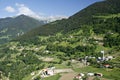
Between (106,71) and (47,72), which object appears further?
(47,72)

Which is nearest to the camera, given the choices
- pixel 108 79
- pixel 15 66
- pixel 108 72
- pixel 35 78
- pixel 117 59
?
pixel 108 79

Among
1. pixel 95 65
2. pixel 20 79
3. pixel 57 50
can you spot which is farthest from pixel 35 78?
pixel 57 50

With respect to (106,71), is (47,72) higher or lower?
lower

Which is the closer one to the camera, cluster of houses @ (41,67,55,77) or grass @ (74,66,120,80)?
grass @ (74,66,120,80)

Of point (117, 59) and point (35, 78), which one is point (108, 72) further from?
point (35, 78)

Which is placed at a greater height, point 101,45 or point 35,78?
point 101,45

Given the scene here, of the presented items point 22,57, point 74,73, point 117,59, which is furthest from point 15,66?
point 117,59

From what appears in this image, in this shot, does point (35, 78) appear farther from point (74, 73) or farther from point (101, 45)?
point (101, 45)

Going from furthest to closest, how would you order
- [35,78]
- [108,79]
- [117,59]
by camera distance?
[117,59]
[35,78]
[108,79]

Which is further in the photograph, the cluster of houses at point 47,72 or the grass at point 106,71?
the cluster of houses at point 47,72

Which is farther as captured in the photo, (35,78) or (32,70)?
(32,70)
